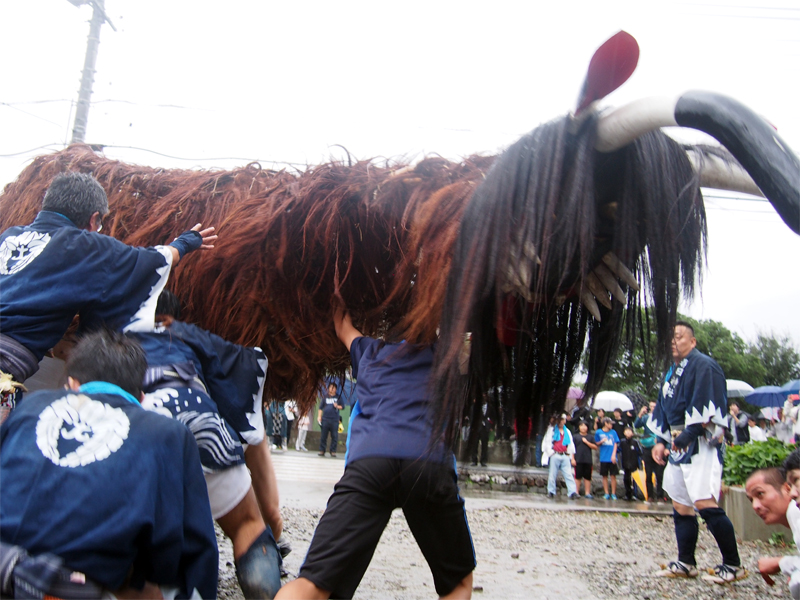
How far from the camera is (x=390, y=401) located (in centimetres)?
223

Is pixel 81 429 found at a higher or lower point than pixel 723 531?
higher

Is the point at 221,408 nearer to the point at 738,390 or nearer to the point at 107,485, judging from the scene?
the point at 107,485

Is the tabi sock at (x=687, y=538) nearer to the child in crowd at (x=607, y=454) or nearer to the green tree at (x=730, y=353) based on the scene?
the child in crowd at (x=607, y=454)

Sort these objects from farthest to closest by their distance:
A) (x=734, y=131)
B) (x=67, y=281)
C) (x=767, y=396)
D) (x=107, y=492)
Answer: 1. (x=767, y=396)
2. (x=67, y=281)
3. (x=107, y=492)
4. (x=734, y=131)

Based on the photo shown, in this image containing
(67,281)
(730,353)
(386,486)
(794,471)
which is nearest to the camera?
(67,281)

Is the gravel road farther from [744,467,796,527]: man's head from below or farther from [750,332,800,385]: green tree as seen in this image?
[750,332,800,385]: green tree

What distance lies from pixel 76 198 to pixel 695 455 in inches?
159

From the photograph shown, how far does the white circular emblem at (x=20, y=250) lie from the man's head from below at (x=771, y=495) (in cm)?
341

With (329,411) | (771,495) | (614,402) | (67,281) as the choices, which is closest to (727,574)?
(771,495)

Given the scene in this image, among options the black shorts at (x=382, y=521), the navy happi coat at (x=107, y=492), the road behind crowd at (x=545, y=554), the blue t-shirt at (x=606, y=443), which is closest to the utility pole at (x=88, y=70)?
the road behind crowd at (x=545, y=554)

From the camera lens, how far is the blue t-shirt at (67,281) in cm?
197

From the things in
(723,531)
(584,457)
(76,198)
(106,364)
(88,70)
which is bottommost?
(584,457)

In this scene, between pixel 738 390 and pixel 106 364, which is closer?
pixel 106 364

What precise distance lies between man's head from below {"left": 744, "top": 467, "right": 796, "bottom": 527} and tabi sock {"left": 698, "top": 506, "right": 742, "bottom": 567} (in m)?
0.93
